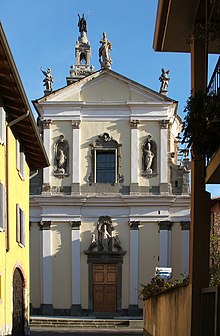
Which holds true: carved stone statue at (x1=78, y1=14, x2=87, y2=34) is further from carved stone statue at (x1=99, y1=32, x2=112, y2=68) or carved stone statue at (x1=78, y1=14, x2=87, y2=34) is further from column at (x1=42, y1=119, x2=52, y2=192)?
column at (x1=42, y1=119, x2=52, y2=192)

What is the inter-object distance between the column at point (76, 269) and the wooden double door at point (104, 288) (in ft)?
2.83

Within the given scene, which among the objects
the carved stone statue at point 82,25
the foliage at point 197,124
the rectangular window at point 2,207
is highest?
the carved stone statue at point 82,25

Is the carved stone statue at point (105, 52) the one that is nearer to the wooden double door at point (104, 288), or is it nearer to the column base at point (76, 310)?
the wooden double door at point (104, 288)

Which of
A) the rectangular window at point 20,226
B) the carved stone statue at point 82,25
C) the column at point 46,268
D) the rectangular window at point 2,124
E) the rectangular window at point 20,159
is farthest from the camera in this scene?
the carved stone statue at point 82,25

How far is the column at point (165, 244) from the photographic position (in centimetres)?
3272

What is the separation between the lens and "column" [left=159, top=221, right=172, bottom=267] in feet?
107

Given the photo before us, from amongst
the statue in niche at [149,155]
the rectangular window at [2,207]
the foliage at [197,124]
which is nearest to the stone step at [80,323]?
the statue in niche at [149,155]

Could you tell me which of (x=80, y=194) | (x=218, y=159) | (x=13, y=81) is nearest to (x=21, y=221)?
(x=13, y=81)

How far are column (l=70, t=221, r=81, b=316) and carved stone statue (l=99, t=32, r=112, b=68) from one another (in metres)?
8.50

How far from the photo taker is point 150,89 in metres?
33.6

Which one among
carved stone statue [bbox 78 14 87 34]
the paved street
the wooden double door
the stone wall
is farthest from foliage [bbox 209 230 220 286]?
carved stone statue [bbox 78 14 87 34]

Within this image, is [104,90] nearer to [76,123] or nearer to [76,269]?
[76,123]

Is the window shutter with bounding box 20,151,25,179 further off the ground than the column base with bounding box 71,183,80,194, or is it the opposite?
the window shutter with bounding box 20,151,25,179

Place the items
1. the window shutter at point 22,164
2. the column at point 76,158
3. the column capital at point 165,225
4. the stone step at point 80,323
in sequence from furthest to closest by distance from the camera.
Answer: the column at point 76,158 < the column capital at point 165,225 < the stone step at point 80,323 < the window shutter at point 22,164
